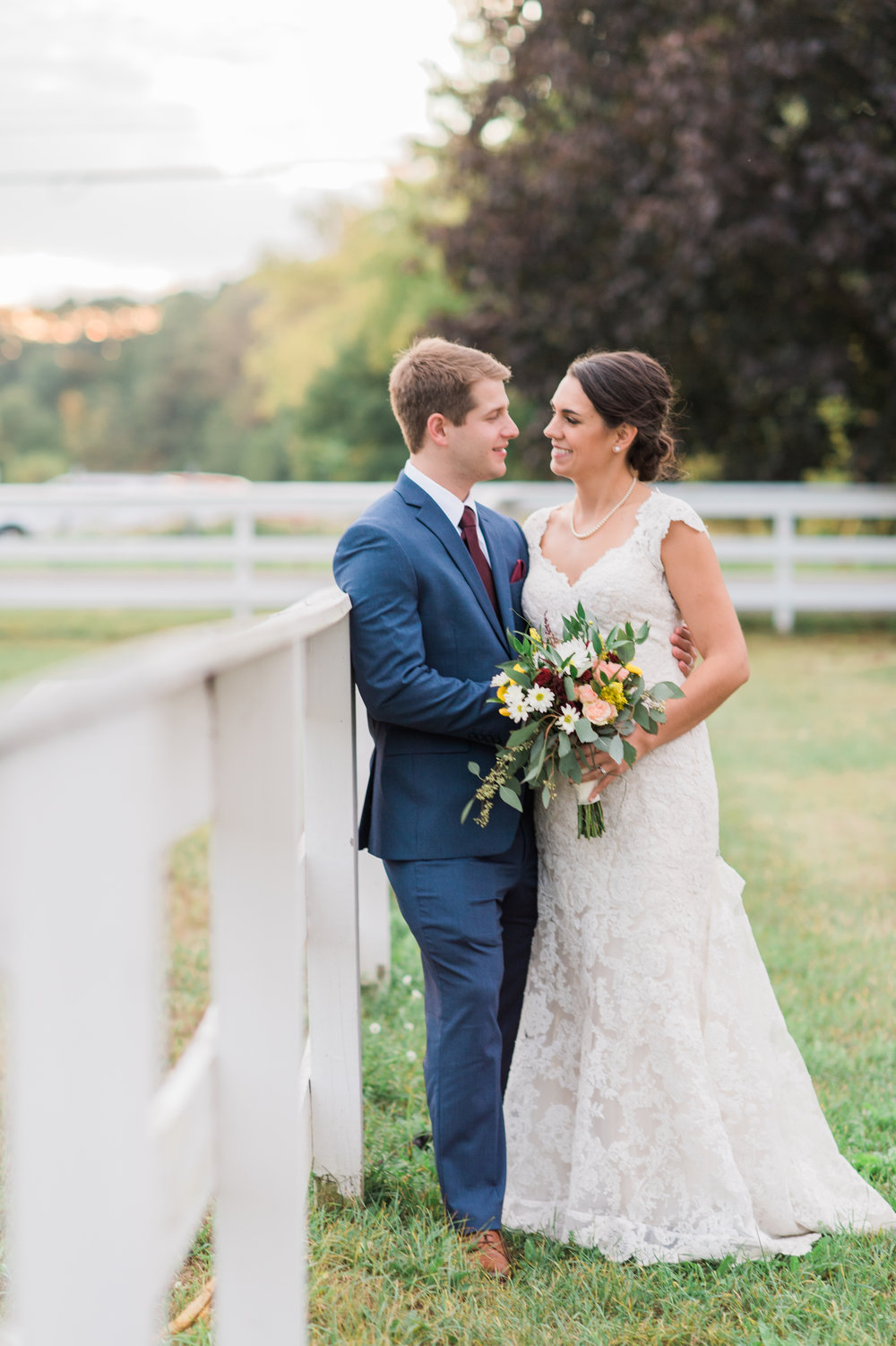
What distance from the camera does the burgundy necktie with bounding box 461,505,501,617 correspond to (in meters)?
3.00

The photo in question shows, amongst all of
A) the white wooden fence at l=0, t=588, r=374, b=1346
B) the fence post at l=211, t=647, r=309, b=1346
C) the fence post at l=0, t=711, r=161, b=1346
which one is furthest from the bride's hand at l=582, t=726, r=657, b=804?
the fence post at l=0, t=711, r=161, b=1346

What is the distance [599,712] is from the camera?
2.65 m

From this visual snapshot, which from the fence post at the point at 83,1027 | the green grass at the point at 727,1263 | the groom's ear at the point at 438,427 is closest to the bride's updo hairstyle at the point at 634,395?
the groom's ear at the point at 438,427

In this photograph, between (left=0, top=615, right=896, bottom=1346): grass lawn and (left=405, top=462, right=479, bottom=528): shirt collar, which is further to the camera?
(left=405, top=462, right=479, bottom=528): shirt collar

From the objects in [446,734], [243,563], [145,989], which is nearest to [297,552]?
[243,563]

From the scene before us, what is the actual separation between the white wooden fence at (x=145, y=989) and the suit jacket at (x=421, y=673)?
0.58 m

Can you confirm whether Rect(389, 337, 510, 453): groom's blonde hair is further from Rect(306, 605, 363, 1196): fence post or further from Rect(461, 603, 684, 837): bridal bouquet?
Rect(306, 605, 363, 1196): fence post

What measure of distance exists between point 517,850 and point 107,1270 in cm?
192

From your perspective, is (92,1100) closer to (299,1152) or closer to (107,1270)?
(107,1270)

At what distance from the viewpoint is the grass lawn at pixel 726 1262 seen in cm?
246

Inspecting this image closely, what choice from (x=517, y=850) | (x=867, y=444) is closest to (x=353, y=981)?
(x=517, y=850)

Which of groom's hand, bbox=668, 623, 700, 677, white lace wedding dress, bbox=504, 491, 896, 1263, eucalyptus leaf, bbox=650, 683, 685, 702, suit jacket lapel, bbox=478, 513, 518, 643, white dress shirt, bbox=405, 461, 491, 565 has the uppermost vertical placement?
white dress shirt, bbox=405, 461, 491, 565

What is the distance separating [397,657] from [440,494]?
45 cm

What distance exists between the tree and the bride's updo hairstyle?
31.6 feet
